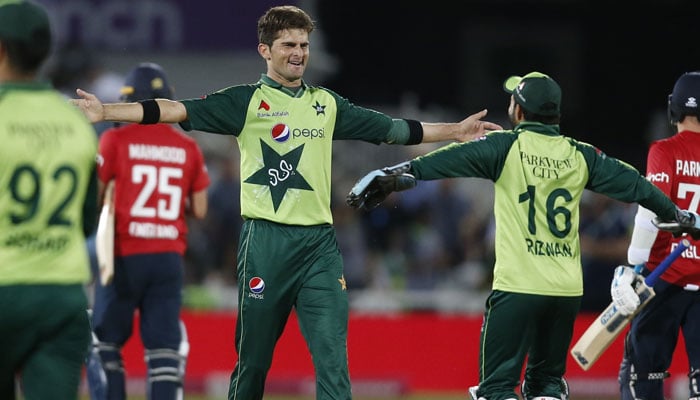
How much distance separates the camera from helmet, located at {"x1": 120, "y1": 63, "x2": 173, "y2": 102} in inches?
408

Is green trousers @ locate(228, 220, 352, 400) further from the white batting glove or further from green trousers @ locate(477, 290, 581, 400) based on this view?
the white batting glove

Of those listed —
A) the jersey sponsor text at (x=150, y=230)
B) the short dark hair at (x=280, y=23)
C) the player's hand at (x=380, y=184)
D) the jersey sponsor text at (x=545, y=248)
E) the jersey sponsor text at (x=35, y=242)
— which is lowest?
the jersey sponsor text at (x=150, y=230)

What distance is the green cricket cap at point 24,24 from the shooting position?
594cm

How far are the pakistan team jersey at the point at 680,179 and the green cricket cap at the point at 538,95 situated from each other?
3.79ft

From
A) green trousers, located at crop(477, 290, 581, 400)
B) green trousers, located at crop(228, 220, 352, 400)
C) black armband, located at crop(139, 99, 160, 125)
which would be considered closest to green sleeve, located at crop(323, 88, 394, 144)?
green trousers, located at crop(228, 220, 352, 400)

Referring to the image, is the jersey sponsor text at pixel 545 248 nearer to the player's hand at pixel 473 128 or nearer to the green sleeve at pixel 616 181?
the green sleeve at pixel 616 181

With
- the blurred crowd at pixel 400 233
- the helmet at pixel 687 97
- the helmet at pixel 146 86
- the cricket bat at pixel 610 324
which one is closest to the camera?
the cricket bat at pixel 610 324

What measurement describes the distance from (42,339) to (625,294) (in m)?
4.23

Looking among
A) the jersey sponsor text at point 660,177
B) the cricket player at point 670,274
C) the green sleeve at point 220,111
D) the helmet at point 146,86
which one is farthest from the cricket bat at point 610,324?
the helmet at point 146,86

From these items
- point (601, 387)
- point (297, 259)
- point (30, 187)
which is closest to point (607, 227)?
point (601, 387)

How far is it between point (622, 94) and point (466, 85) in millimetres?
2492

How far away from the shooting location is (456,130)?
8.94 metres

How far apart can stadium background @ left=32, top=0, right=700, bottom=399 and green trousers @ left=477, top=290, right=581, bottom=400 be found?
671 cm

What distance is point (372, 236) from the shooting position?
18.3 m
